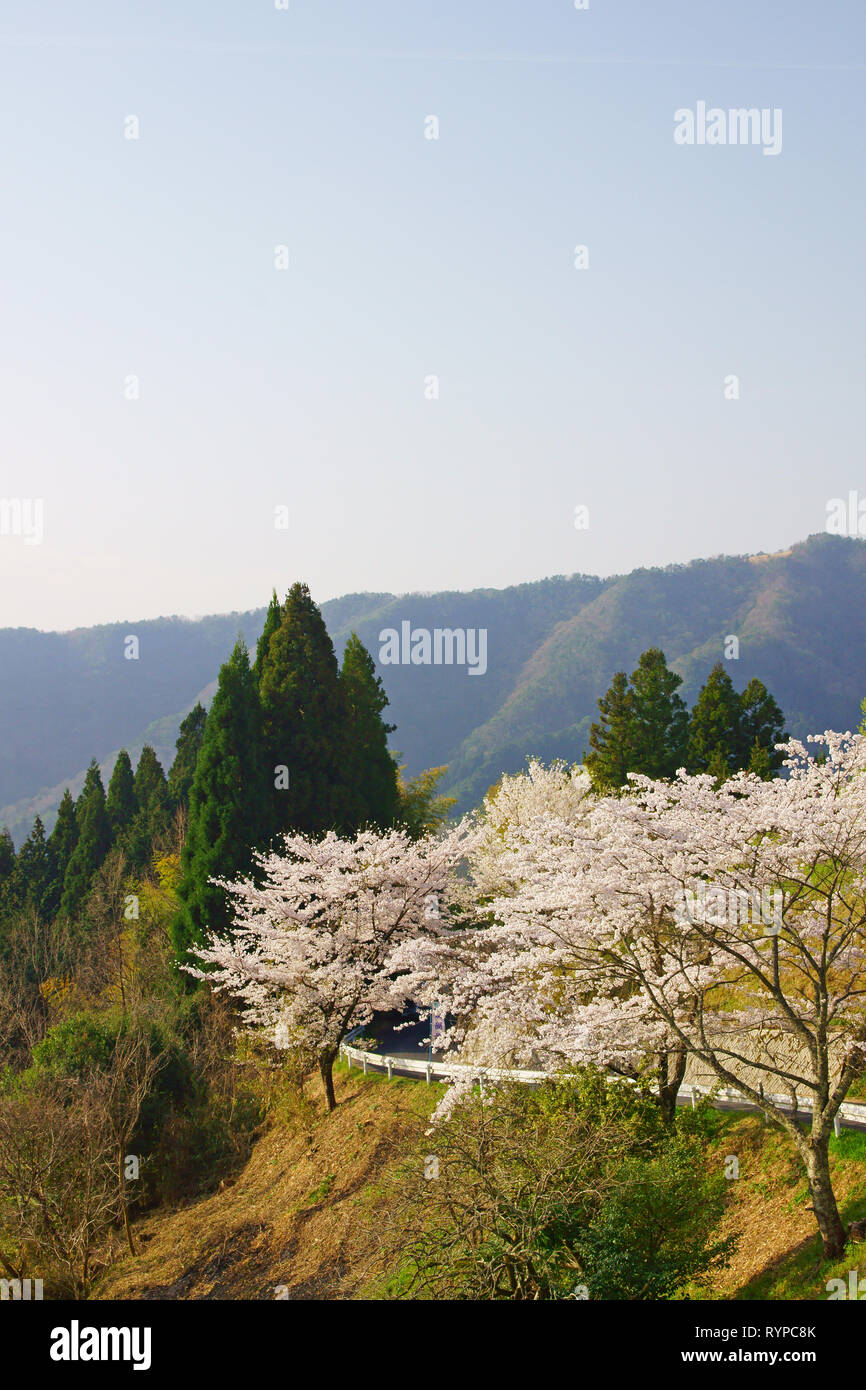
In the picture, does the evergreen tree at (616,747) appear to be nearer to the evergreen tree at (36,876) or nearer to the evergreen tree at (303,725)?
the evergreen tree at (303,725)

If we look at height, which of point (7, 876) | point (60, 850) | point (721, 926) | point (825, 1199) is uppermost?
point (721, 926)

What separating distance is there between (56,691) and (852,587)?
13167 cm

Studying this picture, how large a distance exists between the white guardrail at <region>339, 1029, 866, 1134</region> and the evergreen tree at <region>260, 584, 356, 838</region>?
284 inches

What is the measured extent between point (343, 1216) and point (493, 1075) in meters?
3.54

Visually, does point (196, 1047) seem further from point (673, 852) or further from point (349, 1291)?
point (673, 852)

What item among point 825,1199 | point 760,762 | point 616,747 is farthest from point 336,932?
point 616,747

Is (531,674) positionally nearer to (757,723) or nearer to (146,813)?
(146,813)

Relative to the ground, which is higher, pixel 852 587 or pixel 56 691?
pixel 852 587

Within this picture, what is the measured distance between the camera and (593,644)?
578 feet

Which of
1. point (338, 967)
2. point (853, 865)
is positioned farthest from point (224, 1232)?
point (853, 865)

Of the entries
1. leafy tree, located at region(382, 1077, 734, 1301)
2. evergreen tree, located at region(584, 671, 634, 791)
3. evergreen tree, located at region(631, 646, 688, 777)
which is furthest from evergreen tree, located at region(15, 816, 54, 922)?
leafy tree, located at region(382, 1077, 734, 1301)

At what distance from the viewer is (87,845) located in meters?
49.6

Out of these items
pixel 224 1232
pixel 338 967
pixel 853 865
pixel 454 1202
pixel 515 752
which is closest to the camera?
pixel 454 1202

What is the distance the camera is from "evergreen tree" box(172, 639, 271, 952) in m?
27.9
